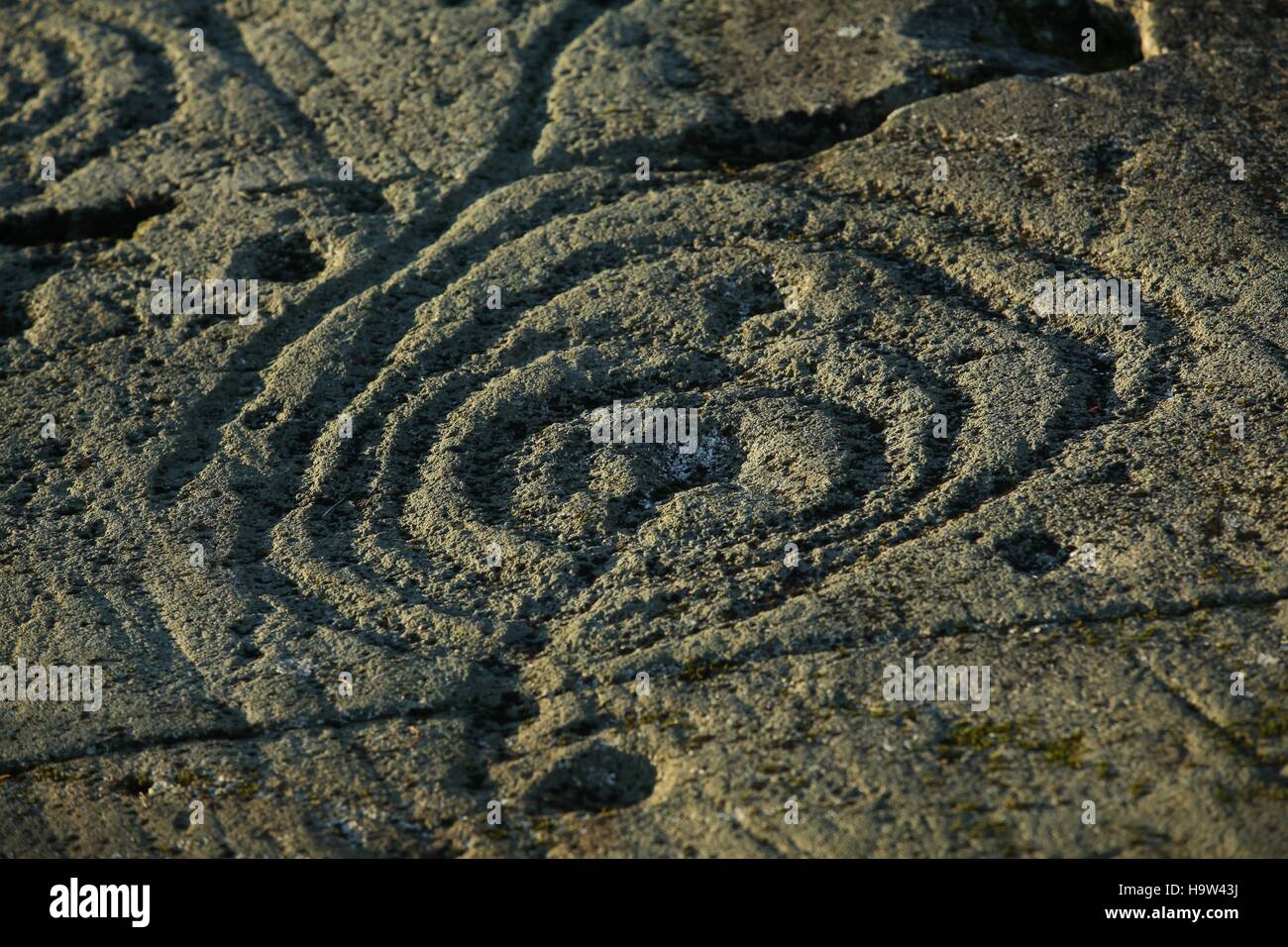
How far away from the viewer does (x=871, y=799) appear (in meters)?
2.50

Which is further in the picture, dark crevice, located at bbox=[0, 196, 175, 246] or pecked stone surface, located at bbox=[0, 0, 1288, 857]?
dark crevice, located at bbox=[0, 196, 175, 246]

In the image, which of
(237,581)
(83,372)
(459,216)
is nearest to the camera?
(237,581)

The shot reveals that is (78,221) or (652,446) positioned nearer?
(652,446)

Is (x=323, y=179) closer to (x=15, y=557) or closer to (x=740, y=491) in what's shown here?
(x=15, y=557)

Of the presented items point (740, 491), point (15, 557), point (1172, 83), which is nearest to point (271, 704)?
point (15, 557)

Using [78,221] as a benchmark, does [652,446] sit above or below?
below

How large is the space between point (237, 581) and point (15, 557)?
0.62 metres

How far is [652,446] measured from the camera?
11.5ft

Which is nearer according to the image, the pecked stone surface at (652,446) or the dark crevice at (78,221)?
the pecked stone surface at (652,446)

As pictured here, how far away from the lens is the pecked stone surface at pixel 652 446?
2627 millimetres

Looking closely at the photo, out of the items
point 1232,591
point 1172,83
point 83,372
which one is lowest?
point 1232,591

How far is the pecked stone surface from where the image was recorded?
8.62 ft

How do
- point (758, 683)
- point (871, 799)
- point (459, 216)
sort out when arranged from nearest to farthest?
point (871, 799), point (758, 683), point (459, 216)

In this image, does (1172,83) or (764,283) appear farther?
(1172,83)
